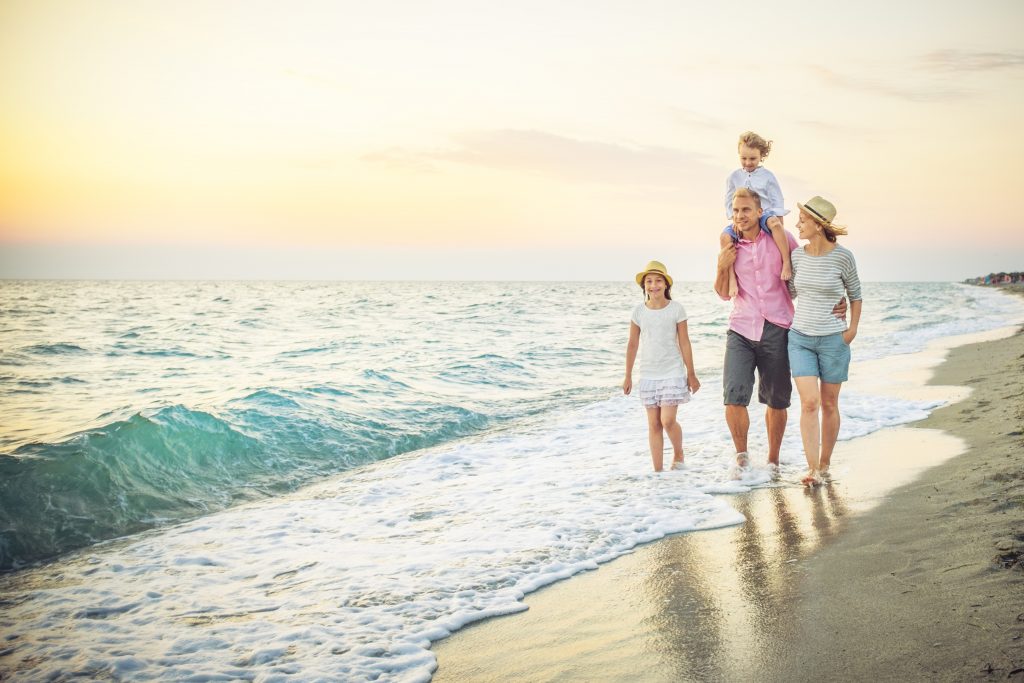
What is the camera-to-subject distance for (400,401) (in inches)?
436

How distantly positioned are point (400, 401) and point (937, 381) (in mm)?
8602

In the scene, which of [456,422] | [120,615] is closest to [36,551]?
[120,615]

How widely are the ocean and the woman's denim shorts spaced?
0.96 meters

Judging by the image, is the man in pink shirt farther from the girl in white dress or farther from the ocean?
the ocean

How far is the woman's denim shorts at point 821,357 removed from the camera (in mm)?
5246

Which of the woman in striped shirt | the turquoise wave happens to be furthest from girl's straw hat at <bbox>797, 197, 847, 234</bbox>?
the turquoise wave

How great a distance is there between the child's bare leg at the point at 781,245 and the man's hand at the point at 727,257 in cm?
34

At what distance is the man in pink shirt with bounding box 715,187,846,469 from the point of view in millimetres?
5535

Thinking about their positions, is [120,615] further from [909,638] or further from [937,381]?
[937,381]

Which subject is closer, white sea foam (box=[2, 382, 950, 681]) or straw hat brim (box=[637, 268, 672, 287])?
white sea foam (box=[2, 382, 950, 681])

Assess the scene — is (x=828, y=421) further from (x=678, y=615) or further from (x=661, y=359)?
(x=678, y=615)

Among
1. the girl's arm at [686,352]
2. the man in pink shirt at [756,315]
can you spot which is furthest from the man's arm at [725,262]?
the girl's arm at [686,352]

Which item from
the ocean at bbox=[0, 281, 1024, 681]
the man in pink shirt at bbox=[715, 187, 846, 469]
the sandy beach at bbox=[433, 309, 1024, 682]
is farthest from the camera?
the man in pink shirt at bbox=[715, 187, 846, 469]

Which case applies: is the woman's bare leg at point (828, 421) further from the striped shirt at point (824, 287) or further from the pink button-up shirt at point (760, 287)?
the pink button-up shirt at point (760, 287)
